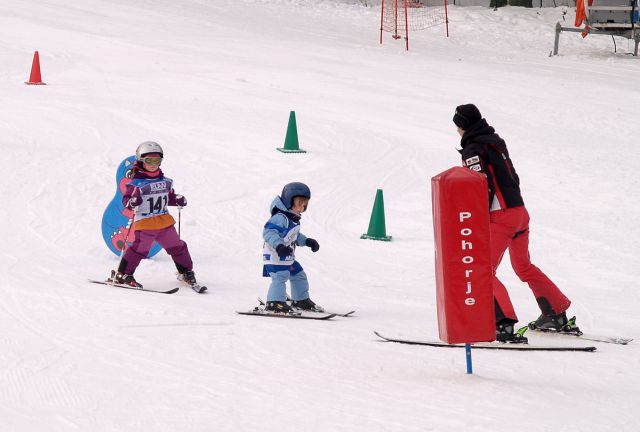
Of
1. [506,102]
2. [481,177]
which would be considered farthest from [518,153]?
[481,177]

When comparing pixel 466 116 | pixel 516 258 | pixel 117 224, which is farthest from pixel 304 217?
pixel 466 116

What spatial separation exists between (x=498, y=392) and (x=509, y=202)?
1.70 meters

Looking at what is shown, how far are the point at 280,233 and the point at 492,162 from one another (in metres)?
1.64

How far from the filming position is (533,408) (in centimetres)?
514

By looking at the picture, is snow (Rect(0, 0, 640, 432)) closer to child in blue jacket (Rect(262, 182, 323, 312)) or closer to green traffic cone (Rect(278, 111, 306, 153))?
green traffic cone (Rect(278, 111, 306, 153))

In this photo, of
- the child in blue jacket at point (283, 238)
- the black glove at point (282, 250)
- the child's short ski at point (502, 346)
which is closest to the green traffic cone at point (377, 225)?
the child in blue jacket at point (283, 238)

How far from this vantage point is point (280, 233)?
7.34 meters

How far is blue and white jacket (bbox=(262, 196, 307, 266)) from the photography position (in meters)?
7.32

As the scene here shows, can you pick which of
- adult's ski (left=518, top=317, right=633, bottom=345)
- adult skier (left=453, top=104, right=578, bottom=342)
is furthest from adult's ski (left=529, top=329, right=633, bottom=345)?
adult skier (left=453, top=104, right=578, bottom=342)

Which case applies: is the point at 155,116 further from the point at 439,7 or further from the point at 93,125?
the point at 439,7

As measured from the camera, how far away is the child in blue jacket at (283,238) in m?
7.30

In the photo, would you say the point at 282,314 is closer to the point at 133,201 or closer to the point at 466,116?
the point at 133,201

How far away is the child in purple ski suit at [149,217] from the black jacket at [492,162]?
284 cm

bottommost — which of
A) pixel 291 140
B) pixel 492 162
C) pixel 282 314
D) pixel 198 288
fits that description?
pixel 282 314
